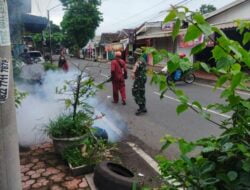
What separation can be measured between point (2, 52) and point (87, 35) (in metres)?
58.3

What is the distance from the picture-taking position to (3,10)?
7.16ft

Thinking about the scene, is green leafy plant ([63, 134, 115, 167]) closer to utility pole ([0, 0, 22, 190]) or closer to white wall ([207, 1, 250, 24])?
utility pole ([0, 0, 22, 190])

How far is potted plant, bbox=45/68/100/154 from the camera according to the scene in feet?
15.5

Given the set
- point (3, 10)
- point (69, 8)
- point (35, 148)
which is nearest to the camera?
point (3, 10)

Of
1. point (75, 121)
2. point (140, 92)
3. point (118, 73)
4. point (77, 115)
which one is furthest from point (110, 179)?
point (118, 73)

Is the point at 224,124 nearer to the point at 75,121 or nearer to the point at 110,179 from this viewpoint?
the point at 110,179

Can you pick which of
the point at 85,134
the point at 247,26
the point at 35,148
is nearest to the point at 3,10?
the point at 247,26

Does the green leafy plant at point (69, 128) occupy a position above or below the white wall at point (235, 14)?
below

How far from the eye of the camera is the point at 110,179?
12.1 feet

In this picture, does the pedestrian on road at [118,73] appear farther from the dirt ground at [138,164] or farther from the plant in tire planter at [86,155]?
the plant in tire planter at [86,155]

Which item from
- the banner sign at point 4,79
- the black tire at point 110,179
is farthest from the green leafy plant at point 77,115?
the banner sign at point 4,79

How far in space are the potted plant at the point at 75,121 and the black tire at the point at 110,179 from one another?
929 mm

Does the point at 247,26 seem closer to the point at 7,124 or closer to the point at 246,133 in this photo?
the point at 246,133

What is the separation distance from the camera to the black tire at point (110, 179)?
364 centimetres
